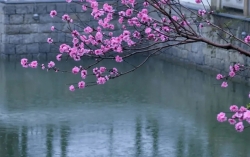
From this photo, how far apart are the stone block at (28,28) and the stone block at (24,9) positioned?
0.27 meters

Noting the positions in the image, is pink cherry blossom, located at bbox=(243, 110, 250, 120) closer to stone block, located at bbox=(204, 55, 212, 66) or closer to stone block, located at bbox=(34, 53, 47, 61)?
stone block, located at bbox=(204, 55, 212, 66)

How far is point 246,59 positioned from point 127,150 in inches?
161

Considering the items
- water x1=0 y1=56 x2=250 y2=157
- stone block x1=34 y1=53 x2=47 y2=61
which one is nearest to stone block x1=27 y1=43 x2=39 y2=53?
stone block x1=34 y1=53 x2=47 y2=61

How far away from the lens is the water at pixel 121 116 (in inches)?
258

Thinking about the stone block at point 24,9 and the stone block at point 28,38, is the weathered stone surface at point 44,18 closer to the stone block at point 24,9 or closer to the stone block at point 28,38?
the stone block at point 24,9

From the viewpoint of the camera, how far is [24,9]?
12.1m

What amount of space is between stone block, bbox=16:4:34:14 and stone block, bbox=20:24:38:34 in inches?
10.5

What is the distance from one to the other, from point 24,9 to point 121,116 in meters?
4.87

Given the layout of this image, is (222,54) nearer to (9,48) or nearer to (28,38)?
(28,38)

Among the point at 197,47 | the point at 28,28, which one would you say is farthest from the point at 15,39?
the point at 197,47

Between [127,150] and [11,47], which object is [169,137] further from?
→ [11,47]

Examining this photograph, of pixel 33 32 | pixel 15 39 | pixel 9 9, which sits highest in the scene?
pixel 9 9

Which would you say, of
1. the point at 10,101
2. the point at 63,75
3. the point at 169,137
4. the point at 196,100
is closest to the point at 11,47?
the point at 63,75

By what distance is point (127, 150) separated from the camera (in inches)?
255
